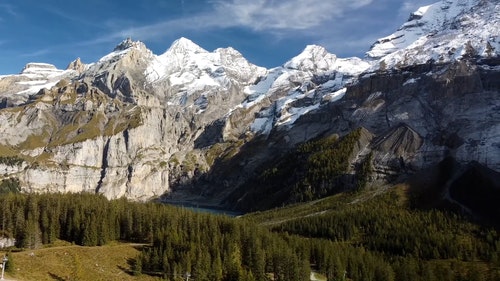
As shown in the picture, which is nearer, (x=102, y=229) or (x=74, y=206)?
(x=102, y=229)

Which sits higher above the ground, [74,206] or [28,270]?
[74,206]

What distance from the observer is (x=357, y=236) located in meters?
187

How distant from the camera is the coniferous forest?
358 feet

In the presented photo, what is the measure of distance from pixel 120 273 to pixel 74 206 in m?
43.3

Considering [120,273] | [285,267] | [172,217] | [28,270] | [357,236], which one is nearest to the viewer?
[28,270]

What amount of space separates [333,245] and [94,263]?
7887 cm

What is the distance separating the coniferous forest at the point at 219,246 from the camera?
109 m

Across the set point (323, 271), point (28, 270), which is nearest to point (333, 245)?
point (323, 271)

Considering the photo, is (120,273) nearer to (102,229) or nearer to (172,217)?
(102,229)

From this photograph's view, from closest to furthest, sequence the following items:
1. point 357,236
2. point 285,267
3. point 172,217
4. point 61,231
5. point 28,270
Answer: point 28,270
point 285,267
point 61,231
point 172,217
point 357,236

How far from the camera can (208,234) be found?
130750 mm

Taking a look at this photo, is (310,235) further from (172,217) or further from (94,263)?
(94,263)

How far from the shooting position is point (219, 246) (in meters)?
121

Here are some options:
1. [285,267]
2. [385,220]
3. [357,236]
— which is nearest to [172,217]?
[285,267]
